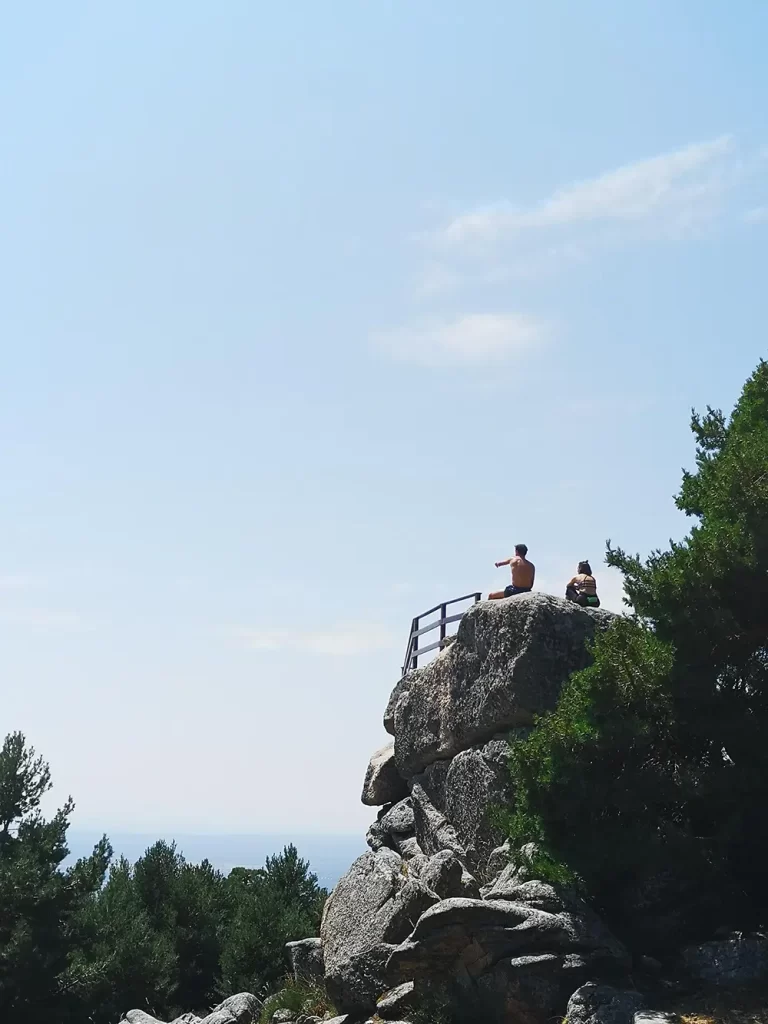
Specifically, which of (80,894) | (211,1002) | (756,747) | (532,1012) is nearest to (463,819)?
(532,1012)

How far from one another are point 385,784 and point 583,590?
7.33m

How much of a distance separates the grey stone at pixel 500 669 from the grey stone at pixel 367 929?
10.3 feet

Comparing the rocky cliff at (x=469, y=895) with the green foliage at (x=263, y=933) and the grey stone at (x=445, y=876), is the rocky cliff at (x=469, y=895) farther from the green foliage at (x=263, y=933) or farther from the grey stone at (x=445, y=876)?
the green foliage at (x=263, y=933)

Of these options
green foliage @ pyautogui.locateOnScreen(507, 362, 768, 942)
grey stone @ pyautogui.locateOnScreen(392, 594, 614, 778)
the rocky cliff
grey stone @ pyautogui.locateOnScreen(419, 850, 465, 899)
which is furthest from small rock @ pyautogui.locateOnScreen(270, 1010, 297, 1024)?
green foliage @ pyautogui.locateOnScreen(507, 362, 768, 942)

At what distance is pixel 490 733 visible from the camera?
66.0 feet

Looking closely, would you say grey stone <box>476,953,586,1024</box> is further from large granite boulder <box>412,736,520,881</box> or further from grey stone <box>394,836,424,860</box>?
grey stone <box>394,836,424,860</box>

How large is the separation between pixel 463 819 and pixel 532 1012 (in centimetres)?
569

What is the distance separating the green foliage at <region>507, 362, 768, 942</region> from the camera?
1480 centimetres

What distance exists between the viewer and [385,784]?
24.7 meters

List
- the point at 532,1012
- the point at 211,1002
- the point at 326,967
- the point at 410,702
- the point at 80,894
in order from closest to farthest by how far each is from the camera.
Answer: the point at 532,1012
the point at 326,967
the point at 410,702
the point at 80,894
the point at 211,1002

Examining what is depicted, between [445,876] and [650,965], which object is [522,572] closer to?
[445,876]

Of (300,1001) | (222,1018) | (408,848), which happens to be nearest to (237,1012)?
(222,1018)

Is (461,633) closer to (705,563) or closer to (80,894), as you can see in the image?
(705,563)

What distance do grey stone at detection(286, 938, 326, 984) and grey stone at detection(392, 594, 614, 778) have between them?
429cm
